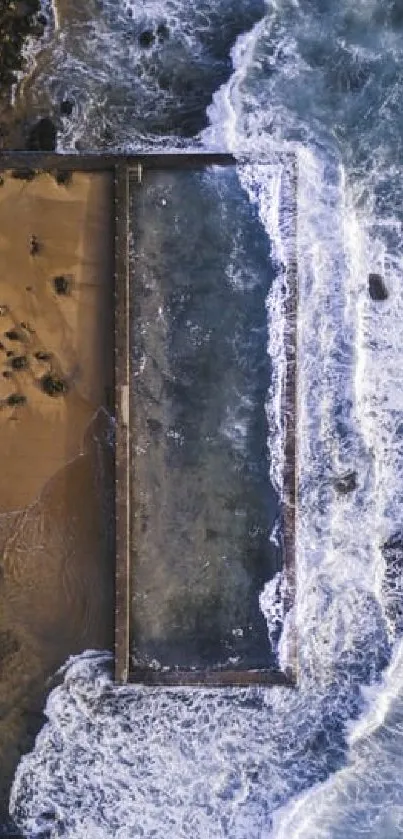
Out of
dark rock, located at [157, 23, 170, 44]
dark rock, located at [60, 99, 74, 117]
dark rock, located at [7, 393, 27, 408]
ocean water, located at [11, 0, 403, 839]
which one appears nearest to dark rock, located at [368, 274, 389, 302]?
ocean water, located at [11, 0, 403, 839]

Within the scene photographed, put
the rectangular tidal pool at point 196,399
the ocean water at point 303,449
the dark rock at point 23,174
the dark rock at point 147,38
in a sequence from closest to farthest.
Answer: the dark rock at point 23,174 < the rectangular tidal pool at point 196,399 < the ocean water at point 303,449 < the dark rock at point 147,38

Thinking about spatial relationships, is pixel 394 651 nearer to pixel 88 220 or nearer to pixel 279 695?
pixel 279 695

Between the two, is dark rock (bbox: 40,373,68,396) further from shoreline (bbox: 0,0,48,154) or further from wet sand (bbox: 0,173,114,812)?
shoreline (bbox: 0,0,48,154)

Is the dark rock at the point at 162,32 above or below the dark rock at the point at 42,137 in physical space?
above

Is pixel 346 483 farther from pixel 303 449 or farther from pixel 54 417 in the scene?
pixel 54 417

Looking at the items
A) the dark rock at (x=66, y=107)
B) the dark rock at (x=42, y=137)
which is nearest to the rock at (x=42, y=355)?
the dark rock at (x=42, y=137)

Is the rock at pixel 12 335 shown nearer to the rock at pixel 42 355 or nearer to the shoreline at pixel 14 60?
the rock at pixel 42 355
